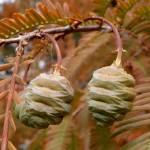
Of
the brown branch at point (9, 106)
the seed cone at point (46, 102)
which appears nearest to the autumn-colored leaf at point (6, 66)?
the brown branch at point (9, 106)

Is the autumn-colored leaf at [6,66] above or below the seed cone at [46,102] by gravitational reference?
above

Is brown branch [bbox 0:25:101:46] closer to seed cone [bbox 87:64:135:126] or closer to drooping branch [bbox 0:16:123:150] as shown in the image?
drooping branch [bbox 0:16:123:150]

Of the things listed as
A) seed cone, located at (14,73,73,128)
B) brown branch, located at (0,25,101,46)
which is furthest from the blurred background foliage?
seed cone, located at (14,73,73,128)

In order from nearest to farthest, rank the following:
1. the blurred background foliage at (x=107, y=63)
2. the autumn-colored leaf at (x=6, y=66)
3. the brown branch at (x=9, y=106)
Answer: the brown branch at (x=9, y=106)
the autumn-colored leaf at (x=6, y=66)
the blurred background foliage at (x=107, y=63)

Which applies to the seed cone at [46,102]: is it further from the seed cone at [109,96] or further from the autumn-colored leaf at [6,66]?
the autumn-colored leaf at [6,66]

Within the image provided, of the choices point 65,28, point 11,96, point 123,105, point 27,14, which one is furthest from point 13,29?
point 123,105

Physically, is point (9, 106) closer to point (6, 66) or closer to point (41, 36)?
point (6, 66)
